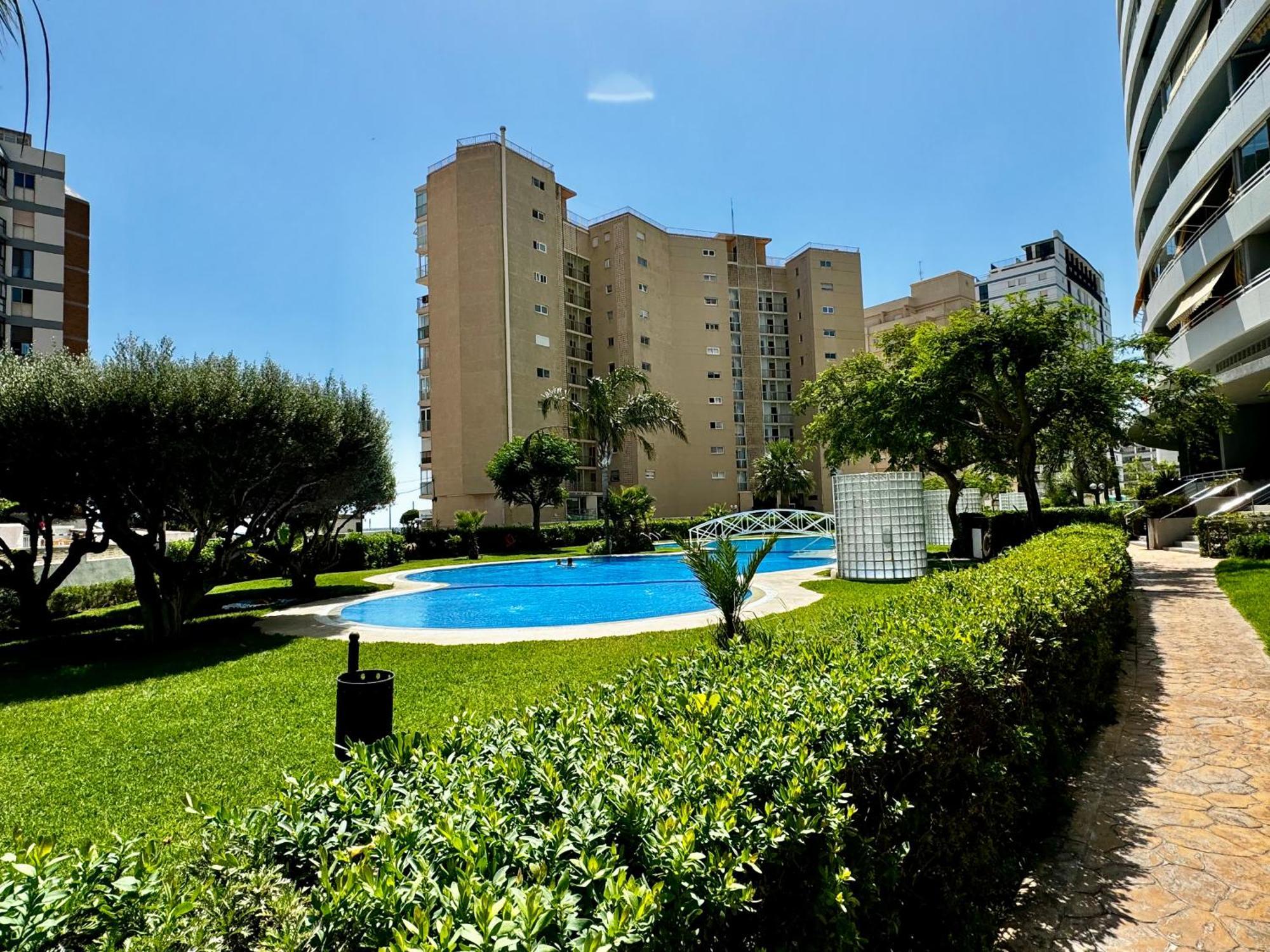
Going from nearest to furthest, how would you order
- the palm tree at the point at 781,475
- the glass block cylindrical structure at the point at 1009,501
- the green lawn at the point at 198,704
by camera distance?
the green lawn at the point at 198,704 → the glass block cylindrical structure at the point at 1009,501 → the palm tree at the point at 781,475

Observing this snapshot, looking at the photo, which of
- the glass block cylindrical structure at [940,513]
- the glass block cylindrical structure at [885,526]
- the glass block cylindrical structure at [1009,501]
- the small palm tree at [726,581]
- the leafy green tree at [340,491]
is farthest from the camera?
the glass block cylindrical structure at [1009,501]

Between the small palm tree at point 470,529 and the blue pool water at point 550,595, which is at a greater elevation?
the small palm tree at point 470,529

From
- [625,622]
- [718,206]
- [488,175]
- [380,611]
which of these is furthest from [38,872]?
[718,206]

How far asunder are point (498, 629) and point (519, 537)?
814 inches

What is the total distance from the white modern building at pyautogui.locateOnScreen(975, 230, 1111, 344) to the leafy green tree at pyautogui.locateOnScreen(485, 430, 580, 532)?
255 ft

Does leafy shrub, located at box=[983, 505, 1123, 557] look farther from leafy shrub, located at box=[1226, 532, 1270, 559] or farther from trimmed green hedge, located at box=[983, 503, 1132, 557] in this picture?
leafy shrub, located at box=[1226, 532, 1270, 559]

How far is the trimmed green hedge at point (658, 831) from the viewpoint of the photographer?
129cm

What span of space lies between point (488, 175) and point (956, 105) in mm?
33762

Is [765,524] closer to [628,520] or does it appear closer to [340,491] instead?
[628,520]

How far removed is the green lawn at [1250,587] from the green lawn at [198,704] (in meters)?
5.67

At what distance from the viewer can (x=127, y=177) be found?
15.4 m

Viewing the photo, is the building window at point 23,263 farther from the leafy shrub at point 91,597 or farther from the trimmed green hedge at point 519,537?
the leafy shrub at point 91,597

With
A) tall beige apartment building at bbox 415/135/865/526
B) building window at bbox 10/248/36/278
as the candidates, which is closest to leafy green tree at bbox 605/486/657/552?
tall beige apartment building at bbox 415/135/865/526

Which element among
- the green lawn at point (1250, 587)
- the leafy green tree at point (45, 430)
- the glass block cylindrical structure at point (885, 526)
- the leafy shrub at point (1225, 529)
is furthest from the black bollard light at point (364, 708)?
the leafy shrub at point (1225, 529)
